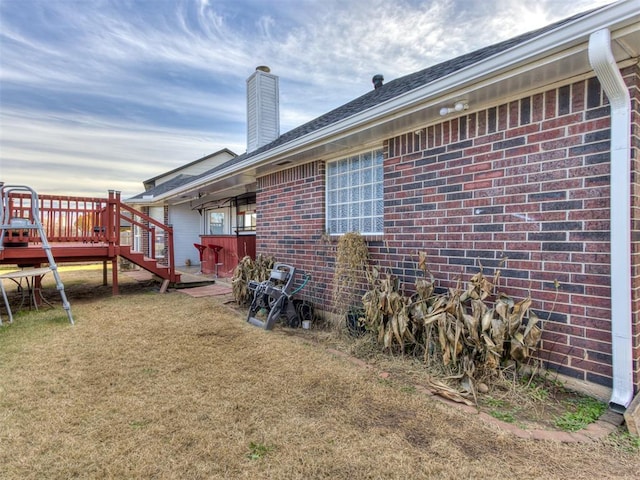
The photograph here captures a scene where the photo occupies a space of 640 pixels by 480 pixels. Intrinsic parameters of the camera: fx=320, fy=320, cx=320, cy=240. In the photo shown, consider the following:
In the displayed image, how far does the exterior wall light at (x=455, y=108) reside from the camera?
3.02 metres

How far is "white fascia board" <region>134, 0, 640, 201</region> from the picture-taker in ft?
6.58

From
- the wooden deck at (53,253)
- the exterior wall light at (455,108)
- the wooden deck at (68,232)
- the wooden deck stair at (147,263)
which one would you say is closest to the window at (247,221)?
the wooden deck stair at (147,263)

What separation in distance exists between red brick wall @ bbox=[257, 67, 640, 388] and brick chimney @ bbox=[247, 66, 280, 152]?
5435mm

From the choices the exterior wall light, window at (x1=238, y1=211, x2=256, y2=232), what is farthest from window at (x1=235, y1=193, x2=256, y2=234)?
the exterior wall light

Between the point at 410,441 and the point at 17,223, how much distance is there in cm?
679

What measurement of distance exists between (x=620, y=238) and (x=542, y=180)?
711mm

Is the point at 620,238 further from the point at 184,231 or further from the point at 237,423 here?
the point at 184,231

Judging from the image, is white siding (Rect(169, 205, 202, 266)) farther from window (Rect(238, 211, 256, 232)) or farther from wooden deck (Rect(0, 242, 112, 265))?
wooden deck (Rect(0, 242, 112, 265))

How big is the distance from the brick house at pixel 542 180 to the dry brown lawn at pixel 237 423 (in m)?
0.94

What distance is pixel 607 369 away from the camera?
92.5 inches

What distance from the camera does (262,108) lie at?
8570mm

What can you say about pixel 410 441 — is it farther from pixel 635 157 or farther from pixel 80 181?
pixel 80 181

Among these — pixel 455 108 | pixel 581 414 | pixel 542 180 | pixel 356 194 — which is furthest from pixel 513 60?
pixel 581 414

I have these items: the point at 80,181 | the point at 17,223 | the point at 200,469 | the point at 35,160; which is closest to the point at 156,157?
the point at 80,181
